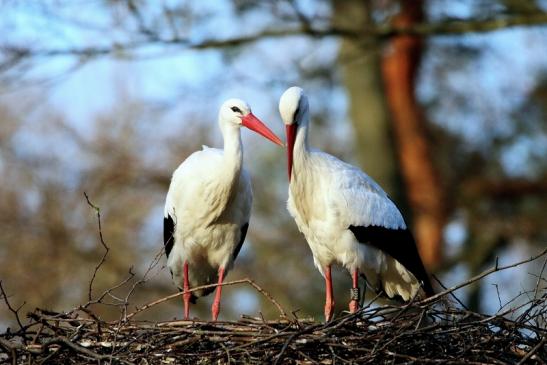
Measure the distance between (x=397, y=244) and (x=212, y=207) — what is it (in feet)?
4.53

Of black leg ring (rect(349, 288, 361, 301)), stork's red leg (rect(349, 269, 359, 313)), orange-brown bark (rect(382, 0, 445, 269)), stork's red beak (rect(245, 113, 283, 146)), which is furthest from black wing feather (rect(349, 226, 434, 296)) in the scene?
orange-brown bark (rect(382, 0, 445, 269))

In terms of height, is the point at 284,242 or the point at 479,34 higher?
the point at 479,34

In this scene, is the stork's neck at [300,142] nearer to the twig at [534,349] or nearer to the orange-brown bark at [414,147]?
the twig at [534,349]

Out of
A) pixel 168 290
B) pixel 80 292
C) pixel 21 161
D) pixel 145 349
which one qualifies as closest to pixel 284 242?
pixel 168 290

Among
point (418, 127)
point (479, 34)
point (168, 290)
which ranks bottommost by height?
point (168, 290)

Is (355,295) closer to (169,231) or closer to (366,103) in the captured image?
(169,231)

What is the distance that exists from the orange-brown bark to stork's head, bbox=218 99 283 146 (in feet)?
29.5

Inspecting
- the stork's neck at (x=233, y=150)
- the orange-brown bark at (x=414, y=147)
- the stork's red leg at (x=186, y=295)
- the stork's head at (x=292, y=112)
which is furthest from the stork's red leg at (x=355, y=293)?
the orange-brown bark at (x=414, y=147)

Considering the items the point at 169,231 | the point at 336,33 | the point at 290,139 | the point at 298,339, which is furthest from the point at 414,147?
the point at 298,339

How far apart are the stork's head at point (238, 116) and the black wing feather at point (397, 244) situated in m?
1.04

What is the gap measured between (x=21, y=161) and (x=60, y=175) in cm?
147

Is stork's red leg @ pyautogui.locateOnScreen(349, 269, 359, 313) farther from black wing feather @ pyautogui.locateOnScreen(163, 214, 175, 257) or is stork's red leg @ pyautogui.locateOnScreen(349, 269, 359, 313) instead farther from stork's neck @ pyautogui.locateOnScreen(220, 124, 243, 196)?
black wing feather @ pyautogui.locateOnScreen(163, 214, 175, 257)

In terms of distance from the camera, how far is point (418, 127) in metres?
19.3

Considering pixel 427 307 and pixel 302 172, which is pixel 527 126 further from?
pixel 427 307
